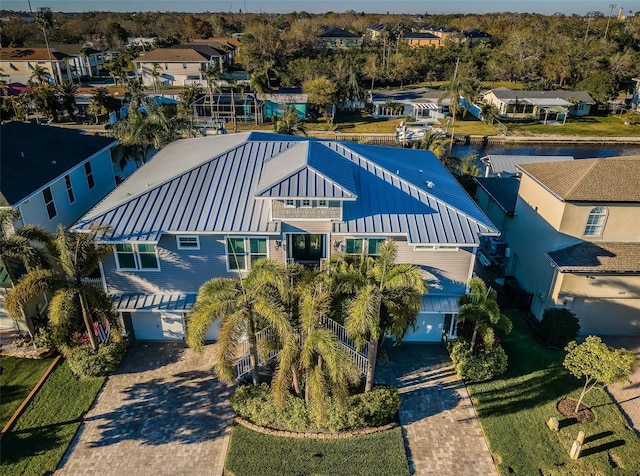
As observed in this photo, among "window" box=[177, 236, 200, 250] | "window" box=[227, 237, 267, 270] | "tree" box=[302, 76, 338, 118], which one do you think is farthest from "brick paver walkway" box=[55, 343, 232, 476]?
"tree" box=[302, 76, 338, 118]

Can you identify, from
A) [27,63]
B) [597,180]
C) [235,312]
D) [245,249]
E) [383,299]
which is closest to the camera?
[235,312]

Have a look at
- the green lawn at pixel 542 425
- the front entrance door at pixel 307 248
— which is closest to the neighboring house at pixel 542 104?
the green lawn at pixel 542 425

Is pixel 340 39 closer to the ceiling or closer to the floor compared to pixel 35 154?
closer to the ceiling

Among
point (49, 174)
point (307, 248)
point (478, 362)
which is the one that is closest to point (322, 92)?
point (49, 174)

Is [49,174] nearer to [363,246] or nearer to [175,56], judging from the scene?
[363,246]

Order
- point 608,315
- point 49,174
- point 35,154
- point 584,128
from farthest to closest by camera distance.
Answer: point 584,128, point 35,154, point 49,174, point 608,315

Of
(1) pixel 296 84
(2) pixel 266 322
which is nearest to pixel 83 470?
(2) pixel 266 322
